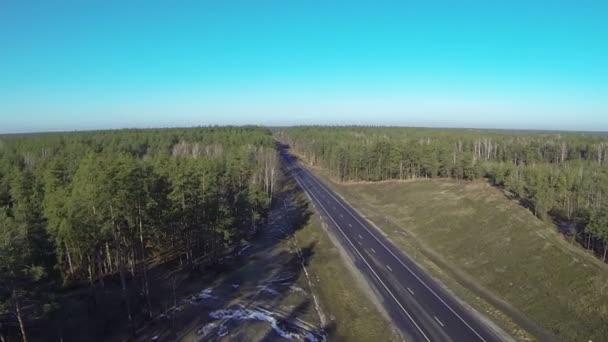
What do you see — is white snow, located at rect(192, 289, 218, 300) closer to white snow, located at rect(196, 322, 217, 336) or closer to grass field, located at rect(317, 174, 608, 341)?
white snow, located at rect(196, 322, 217, 336)

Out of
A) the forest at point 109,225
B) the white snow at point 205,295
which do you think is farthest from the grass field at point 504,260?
the forest at point 109,225

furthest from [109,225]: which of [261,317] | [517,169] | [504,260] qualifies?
[517,169]

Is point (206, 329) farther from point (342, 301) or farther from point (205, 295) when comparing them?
point (342, 301)

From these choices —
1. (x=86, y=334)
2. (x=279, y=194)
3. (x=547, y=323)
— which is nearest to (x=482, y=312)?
(x=547, y=323)

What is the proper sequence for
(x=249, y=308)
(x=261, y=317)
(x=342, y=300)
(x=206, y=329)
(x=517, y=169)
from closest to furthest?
(x=206, y=329) → (x=261, y=317) → (x=249, y=308) → (x=342, y=300) → (x=517, y=169)

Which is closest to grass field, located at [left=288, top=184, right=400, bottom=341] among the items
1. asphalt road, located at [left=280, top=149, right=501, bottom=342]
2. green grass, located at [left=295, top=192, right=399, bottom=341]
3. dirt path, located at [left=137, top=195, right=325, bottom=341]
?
green grass, located at [left=295, top=192, right=399, bottom=341]

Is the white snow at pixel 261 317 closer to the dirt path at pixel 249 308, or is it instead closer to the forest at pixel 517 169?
the dirt path at pixel 249 308

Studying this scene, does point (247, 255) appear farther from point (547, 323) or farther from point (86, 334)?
point (547, 323)
